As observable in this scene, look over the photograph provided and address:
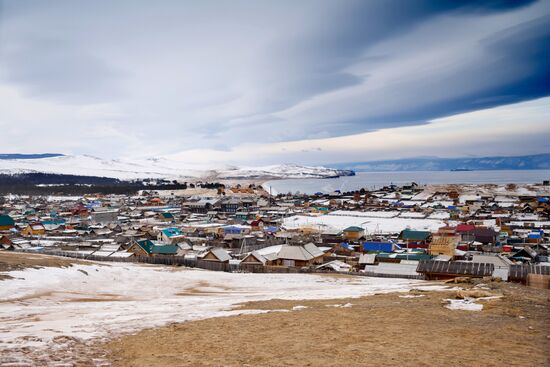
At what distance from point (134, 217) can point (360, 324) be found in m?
78.3

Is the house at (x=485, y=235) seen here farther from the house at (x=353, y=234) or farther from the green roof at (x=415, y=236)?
the house at (x=353, y=234)

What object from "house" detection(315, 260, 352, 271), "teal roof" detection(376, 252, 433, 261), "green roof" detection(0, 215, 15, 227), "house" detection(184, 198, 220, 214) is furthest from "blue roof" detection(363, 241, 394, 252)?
"house" detection(184, 198, 220, 214)

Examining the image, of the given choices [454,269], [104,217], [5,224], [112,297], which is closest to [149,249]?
[112,297]

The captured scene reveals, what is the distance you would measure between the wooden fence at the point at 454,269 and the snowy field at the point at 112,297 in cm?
445

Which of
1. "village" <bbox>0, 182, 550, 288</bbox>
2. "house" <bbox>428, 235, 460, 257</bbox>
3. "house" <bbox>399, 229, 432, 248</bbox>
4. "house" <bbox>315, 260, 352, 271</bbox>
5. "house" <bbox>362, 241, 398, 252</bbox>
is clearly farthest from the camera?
"house" <bbox>399, 229, 432, 248</bbox>

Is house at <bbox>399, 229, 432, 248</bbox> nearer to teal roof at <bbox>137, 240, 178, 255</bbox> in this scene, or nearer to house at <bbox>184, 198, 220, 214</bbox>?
teal roof at <bbox>137, 240, 178, 255</bbox>

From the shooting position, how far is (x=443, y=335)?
9.34m

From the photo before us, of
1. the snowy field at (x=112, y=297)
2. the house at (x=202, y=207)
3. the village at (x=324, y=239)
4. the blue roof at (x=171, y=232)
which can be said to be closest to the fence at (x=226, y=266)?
→ the village at (x=324, y=239)

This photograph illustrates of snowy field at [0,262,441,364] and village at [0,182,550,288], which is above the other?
snowy field at [0,262,441,364]

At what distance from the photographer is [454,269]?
26.9 m

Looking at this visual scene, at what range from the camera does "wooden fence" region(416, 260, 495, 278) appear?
85.7 feet

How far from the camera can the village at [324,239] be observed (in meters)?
32.5

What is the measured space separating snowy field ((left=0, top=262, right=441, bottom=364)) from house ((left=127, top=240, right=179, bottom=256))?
571 inches

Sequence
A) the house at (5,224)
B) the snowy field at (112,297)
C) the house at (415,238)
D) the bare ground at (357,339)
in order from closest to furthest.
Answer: the bare ground at (357,339)
the snowy field at (112,297)
the house at (415,238)
the house at (5,224)
